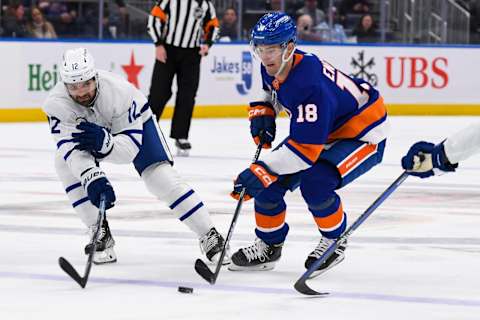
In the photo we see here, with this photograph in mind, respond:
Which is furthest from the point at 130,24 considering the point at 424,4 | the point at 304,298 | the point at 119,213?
the point at 304,298

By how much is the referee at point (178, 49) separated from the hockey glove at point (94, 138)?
4875mm

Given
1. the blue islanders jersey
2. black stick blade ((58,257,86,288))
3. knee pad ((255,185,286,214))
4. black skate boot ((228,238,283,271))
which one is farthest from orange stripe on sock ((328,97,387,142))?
black stick blade ((58,257,86,288))

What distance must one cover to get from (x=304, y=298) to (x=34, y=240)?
5.00 feet

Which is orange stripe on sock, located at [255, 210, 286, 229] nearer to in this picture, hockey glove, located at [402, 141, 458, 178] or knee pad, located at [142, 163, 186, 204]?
knee pad, located at [142, 163, 186, 204]

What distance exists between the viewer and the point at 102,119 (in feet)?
14.5

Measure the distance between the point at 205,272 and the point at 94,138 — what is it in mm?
581

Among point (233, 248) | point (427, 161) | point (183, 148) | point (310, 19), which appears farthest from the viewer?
point (310, 19)

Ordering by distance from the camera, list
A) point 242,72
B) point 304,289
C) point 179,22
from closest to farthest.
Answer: point 304,289 < point 179,22 < point 242,72

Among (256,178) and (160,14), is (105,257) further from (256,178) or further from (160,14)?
(160,14)

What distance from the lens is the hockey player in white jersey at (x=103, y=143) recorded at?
4.23 m

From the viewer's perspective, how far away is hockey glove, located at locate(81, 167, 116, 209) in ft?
13.8

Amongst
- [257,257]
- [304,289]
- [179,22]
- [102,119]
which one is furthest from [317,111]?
[179,22]

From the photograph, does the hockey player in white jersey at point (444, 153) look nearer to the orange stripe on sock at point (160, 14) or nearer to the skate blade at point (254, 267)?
the skate blade at point (254, 267)

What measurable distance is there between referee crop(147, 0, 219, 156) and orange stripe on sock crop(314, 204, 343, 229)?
4.87 meters
